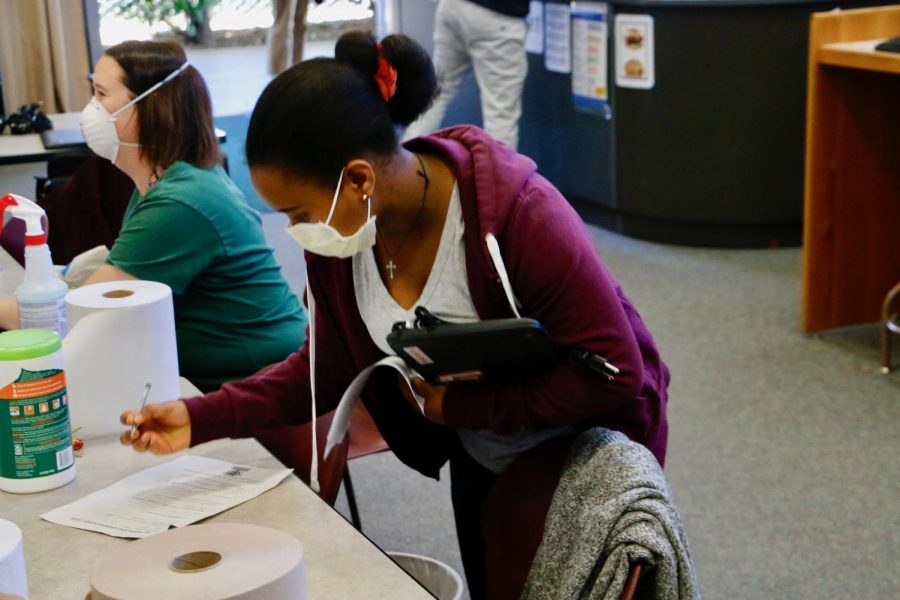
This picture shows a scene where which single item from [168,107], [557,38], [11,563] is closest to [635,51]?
[557,38]

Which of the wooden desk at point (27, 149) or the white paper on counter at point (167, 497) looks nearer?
the white paper on counter at point (167, 497)

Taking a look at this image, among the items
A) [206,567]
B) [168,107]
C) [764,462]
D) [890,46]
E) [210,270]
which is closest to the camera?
[206,567]

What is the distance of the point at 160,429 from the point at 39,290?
328mm

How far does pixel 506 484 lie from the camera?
55.6 inches

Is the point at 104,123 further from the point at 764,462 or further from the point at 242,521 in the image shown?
the point at 764,462

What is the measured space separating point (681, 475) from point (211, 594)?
2023 millimetres

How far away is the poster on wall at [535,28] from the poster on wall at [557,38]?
31mm

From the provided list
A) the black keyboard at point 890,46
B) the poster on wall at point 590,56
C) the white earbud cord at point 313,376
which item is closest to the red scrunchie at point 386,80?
the white earbud cord at point 313,376

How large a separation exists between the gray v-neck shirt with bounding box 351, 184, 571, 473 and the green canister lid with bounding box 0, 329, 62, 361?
1.27 feet

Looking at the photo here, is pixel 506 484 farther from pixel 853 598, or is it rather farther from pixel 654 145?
pixel 654 145

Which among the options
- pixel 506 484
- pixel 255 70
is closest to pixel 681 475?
pixel 506 484

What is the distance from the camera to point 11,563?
103 centimetres

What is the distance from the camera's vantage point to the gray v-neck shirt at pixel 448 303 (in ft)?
4.68

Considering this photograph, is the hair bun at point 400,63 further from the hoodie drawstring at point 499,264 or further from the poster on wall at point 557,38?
the poster on wall at point 557,38
